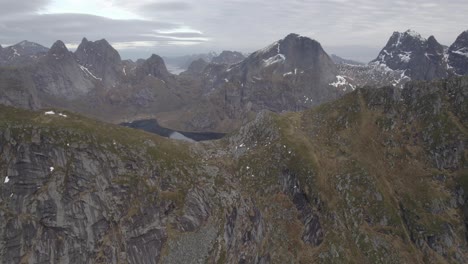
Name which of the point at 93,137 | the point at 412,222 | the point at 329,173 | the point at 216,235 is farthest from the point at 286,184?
the point at 93,137

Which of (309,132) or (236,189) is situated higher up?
(309,132)

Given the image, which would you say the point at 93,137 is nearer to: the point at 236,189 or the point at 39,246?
the point at 39,246

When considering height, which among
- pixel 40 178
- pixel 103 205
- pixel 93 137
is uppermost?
pixel 93 137

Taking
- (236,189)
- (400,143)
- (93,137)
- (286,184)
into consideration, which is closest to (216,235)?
(236,189)

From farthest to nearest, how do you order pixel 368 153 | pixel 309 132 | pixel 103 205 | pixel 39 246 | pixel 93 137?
pixel 309 132 → pixel 368 153 → pixel 93 137 → pixel 103 205 → pixel 39 246

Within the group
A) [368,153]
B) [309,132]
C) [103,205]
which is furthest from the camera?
[309,132]

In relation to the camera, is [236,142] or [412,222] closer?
[412,222]
